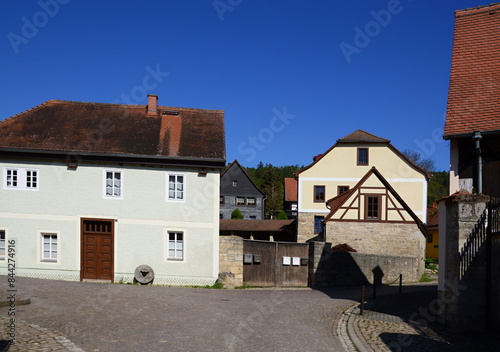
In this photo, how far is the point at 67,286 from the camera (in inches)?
633

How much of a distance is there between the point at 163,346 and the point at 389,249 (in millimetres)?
20123

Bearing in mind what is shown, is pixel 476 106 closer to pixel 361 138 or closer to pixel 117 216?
pixel 117 216

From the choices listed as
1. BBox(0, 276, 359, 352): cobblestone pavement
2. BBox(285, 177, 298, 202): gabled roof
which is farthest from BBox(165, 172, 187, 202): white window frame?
BBox(285, 177, 298, 202): gabled roof

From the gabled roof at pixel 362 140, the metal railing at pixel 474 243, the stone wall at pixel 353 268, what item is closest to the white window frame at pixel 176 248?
the stone wall at pixel 353 268

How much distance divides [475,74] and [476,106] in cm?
135

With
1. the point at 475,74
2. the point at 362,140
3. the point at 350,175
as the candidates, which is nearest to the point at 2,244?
the point at 475,74

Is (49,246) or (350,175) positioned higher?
(350,175)

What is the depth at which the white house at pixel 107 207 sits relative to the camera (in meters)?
19.4

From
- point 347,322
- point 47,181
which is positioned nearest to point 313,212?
point 47,181

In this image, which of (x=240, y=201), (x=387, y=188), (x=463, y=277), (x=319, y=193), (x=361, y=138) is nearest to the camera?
(x=463, y=277)

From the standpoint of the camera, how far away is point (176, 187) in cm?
2009

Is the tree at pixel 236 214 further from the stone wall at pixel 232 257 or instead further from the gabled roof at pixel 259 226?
the stone wall at pixel 232 257

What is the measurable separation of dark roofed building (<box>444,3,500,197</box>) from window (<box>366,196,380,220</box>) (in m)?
13.1

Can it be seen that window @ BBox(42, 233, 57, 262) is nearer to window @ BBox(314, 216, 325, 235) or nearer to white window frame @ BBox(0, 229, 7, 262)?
white window frame @ BBox(0, 229, 7, 262)
